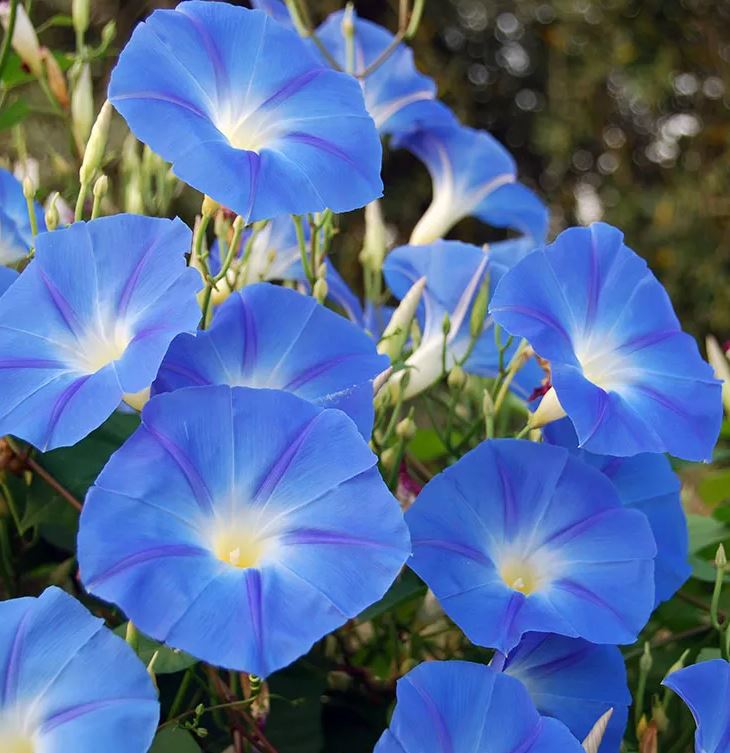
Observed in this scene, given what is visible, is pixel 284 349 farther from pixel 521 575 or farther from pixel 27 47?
pixel 27 47

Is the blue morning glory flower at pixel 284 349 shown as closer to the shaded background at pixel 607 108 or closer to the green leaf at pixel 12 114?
the green leaf at pixel 12 114

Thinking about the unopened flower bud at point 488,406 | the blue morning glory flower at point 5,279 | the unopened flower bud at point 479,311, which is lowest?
the unopened flower bud at point 488,406

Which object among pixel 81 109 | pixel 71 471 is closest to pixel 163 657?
pixel 71 471

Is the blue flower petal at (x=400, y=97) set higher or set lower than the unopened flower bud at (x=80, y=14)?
lower

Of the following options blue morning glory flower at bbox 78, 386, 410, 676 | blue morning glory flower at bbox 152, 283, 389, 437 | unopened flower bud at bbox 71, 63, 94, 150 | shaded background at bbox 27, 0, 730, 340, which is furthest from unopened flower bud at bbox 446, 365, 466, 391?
shaded background at bbox 27, 0, 730, 340

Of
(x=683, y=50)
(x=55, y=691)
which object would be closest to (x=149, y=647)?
(x=55, y=691)

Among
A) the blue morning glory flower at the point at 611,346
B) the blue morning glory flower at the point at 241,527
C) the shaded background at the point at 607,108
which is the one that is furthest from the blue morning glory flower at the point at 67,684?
the shaded background at the point at 607,108
